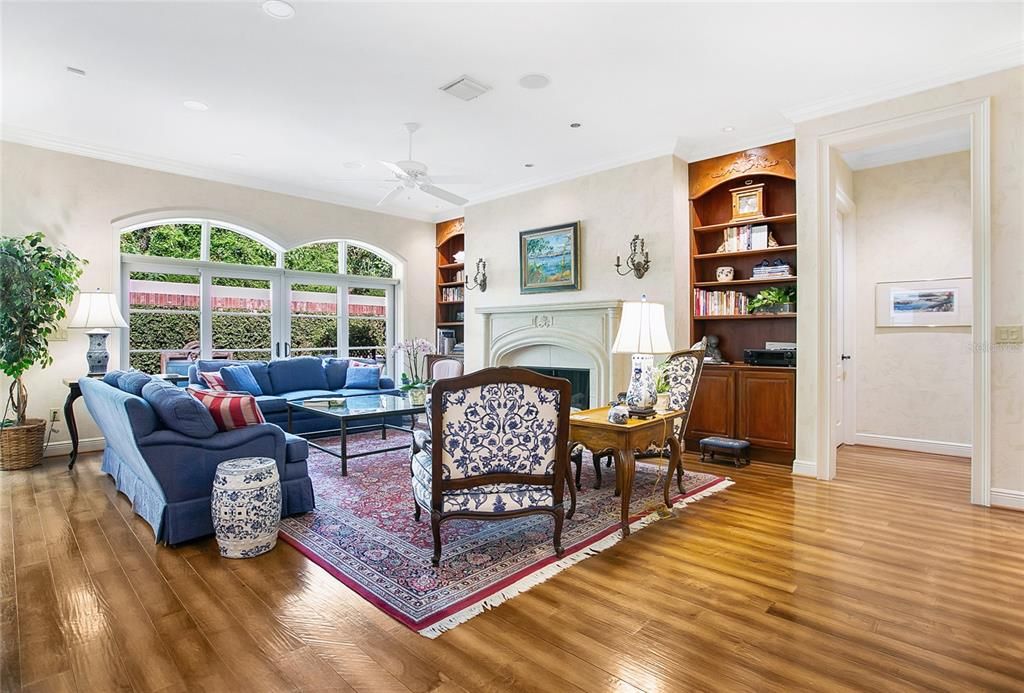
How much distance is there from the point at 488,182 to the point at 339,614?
17.9 ft

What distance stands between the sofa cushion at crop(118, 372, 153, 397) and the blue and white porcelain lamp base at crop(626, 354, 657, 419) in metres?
3.17

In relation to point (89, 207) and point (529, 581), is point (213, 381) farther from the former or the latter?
point (529, 581)

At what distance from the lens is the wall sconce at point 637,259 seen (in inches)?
213

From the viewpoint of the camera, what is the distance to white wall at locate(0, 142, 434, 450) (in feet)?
16.2

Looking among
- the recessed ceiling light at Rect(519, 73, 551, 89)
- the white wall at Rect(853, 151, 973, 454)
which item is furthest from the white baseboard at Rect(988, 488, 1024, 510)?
the recessed ceiling light at Rect(519, 73, 551, 89)

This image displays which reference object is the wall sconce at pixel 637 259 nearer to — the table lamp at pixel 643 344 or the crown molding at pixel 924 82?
the crown molding at pixel 924 82

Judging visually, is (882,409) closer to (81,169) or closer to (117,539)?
(117,539)

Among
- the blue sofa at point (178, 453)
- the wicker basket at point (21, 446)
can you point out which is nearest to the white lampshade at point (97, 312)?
the wicker basket at point (21, 446)

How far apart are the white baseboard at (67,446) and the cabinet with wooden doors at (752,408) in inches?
235

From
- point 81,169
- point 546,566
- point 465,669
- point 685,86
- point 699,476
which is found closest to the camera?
point 465,669

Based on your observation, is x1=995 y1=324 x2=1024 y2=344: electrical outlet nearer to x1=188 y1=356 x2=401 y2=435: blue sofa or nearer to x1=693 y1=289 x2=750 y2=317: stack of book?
x1=693 y1=289 x2=750 y2=317: stack of book

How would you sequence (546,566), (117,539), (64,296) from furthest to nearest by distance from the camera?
1. (64,296)
2. (117,539)
3. (546,566)

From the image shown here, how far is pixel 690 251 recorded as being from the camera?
5504mm

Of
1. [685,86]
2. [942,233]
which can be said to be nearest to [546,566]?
[685,86]
